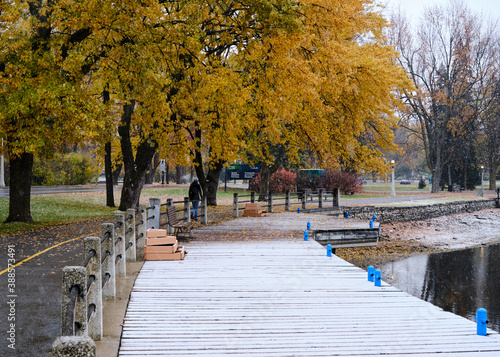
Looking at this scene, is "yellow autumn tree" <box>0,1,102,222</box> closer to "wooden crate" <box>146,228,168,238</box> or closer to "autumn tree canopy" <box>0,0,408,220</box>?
"autumn tree canopy" <box>0,0,408,220</box>

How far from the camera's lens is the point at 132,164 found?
82.2ft

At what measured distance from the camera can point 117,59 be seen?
19.8 meters

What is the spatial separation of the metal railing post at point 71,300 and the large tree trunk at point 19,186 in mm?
17378

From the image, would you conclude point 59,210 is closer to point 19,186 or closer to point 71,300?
point 19,186

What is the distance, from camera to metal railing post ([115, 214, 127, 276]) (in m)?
9.66

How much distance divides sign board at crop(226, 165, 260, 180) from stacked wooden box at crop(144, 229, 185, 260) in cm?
3717

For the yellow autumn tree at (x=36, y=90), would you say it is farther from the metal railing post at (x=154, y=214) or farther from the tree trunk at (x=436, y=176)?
the tree trunk at (x=436, y=176)

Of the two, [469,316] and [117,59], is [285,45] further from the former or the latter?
[469,316]

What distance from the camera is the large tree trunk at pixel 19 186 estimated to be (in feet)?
68.6

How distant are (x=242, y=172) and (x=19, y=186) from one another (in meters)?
32.0

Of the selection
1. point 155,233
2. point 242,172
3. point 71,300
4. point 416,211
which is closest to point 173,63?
point 155,233

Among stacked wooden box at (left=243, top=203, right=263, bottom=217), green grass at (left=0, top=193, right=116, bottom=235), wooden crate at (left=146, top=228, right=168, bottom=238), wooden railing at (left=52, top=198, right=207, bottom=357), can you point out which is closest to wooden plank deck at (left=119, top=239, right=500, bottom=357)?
wooden railing at (left=52, top=198, right=207, bottom=357)

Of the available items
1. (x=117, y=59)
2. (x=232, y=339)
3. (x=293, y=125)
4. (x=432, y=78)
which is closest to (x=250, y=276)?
(x=232, y=339)

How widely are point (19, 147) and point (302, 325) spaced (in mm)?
13974
